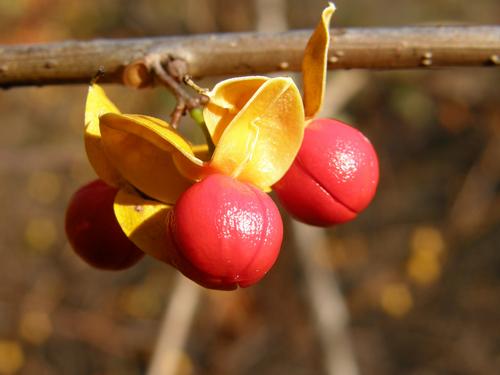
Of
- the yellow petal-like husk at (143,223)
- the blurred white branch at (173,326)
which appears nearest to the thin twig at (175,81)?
the yellow petal-like husk at (143,223)

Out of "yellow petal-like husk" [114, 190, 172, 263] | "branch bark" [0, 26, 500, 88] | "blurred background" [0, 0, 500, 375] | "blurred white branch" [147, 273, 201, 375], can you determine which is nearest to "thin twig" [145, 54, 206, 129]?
"branch bark" [0, 26, 500, 88]

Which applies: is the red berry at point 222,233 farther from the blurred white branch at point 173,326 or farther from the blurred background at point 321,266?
the blurred background at point 321,266

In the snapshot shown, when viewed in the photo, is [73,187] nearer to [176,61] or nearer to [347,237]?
[347,237]

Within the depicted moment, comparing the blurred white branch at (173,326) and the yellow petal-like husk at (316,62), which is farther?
the blurred white branch at (173,326)

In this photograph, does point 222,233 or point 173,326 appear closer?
point 222,233

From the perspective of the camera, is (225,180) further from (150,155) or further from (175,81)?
(175,81)

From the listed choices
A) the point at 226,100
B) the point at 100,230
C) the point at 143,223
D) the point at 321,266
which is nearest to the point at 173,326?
the point at 321,266

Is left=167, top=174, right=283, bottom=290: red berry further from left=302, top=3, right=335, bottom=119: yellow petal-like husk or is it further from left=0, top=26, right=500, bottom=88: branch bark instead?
left=0, top=26, right=500, bottom=88: branch bark
